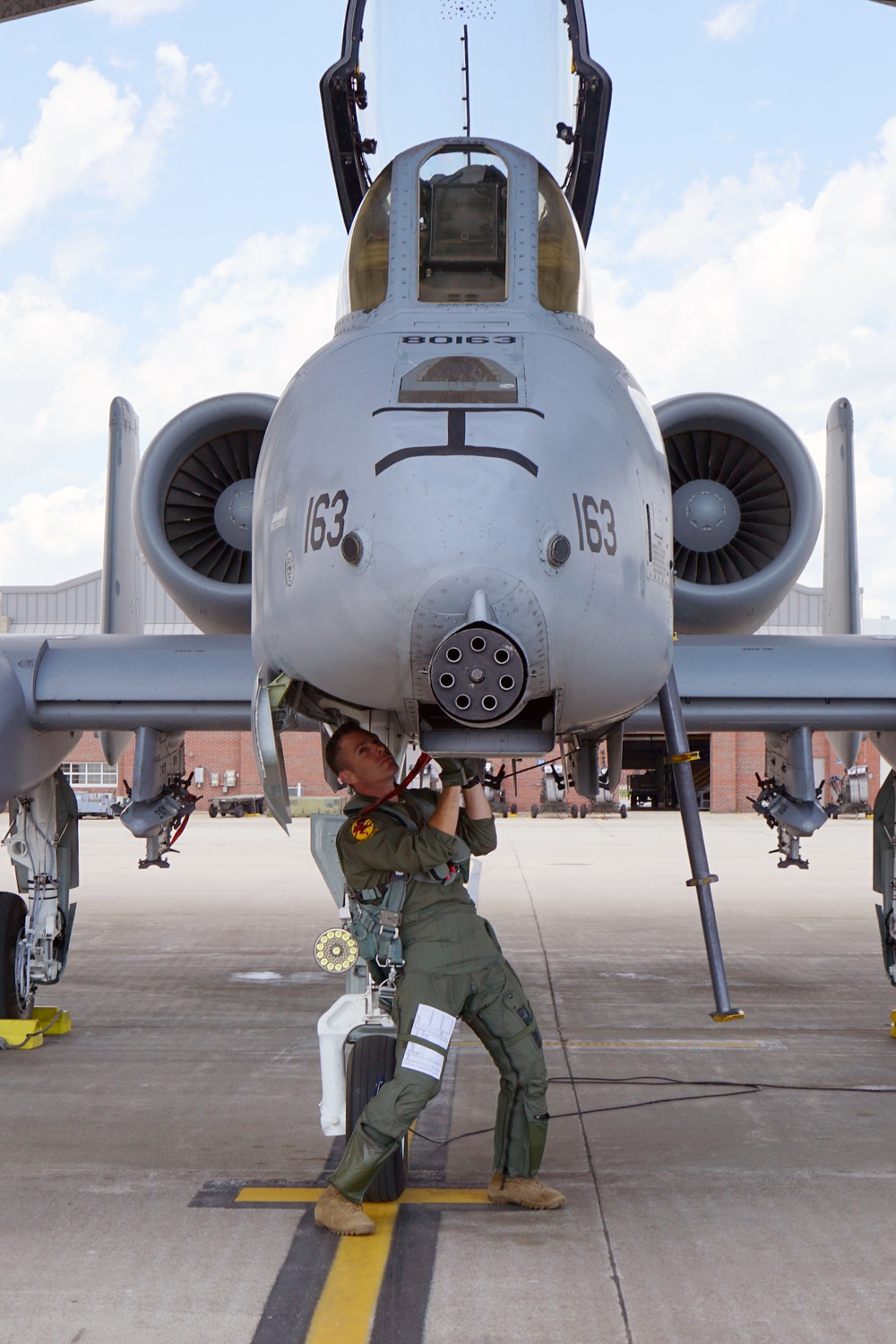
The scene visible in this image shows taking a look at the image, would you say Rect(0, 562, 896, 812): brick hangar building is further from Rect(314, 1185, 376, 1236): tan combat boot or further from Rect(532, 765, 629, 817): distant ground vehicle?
Rect(314, 1185, 376, 1236): tan combat boot

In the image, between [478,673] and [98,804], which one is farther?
[98,804]

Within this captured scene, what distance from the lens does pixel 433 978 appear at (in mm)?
3549

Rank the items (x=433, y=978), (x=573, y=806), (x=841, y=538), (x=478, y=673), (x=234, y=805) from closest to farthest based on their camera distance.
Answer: (x=478, y=673)
(x=433, y=978)
(x=841, y=538)
(x=234, y=805)
(x=573, y=806)

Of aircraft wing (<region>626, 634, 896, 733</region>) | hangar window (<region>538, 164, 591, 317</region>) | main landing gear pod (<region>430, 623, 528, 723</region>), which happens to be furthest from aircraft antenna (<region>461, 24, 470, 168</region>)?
main landing gear pod (<region>430, 623, 528, 723</region>)

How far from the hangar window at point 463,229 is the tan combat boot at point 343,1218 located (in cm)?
249

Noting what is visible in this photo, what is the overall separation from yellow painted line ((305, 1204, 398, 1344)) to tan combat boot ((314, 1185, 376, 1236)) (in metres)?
0.03

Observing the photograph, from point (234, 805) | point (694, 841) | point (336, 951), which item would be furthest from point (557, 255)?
point (234, 805)

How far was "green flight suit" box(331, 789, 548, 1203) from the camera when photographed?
3.44 m

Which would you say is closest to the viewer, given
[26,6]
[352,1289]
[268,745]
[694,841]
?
[352,1289]

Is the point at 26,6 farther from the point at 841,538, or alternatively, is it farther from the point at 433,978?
the point at 433,978

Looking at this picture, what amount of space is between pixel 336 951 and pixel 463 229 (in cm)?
230

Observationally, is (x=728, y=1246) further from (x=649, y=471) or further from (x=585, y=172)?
(x=585, y=172)

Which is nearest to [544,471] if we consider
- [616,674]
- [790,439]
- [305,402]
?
[616,674]

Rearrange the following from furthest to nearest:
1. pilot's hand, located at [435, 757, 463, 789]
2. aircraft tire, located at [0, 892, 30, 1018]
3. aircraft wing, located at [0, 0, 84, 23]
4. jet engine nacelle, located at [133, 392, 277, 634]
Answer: aircraft tire, located at [0, 892, 30, 1018] → aircraft wing, located at [0, 0, 84, 23] → jet engine nacelle, located at [133, 392, 277, 634] → pilot's hand, located at [435, 757, 463, 789]
